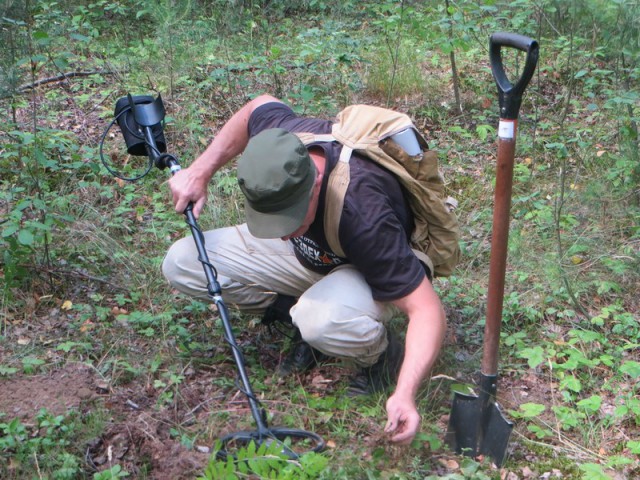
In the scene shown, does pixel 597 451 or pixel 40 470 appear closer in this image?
pixel 40 470

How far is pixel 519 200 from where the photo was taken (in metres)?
5.06

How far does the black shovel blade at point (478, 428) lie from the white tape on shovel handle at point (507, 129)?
3.66 feet

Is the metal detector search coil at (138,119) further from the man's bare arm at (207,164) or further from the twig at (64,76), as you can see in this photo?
the twig at (64,76)

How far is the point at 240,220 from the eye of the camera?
15.8 feet

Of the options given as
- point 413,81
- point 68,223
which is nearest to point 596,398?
point 68,223

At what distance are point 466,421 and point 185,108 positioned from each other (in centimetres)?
372

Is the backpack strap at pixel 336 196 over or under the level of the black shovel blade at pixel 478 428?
over

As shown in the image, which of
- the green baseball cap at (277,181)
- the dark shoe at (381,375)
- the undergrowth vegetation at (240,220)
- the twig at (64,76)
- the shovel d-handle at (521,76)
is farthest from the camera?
the twig at (64,76)

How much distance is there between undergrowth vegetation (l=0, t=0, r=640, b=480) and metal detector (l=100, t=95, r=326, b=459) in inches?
5.9

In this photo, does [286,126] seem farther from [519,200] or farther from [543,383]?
[519,200]

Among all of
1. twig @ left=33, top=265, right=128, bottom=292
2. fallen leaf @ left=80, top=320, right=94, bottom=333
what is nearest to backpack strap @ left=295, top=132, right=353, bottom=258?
fallen leaf @ left=80, top=320, right=94, bottom=333

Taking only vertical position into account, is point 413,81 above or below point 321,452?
above

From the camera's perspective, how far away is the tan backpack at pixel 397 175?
308 cm

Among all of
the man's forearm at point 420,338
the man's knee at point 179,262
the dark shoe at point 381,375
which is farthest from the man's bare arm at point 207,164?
the man's forearm at point 420,338
